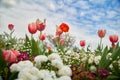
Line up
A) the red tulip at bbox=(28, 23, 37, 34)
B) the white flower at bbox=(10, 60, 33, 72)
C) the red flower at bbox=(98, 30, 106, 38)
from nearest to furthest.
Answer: the white flower at bbox=(10, 60, 33, 72)
the red tulip at bbox=(28, 23, 37, 34)
the red flower at bbox=(98, 30, 106, 38)

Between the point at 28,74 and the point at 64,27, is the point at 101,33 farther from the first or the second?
the point at 28,74

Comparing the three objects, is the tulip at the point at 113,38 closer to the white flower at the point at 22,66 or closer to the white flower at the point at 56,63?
the white flower at the point at 56,63

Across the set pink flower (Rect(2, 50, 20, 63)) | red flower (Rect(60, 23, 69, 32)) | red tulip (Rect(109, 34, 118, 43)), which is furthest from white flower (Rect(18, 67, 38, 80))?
red tulip (Rect(109, 34, 118, 43))

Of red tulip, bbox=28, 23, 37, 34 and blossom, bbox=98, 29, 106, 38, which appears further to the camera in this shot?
blossom, bbox=98, 29, 106, 38

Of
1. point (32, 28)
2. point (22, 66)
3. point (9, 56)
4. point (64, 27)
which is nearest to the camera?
point (22, 66)

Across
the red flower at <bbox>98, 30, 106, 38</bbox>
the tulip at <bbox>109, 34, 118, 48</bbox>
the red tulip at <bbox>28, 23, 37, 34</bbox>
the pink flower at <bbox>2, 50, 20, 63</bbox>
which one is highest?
the red tulip at <bbox>28, 23, 37, 34</bbox>

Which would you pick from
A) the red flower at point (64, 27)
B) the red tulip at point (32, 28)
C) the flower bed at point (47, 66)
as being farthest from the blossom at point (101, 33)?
the red tulip at point (32, 28)

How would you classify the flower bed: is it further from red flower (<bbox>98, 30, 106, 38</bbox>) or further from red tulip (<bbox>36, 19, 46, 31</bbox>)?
red flower (<bbox>98, 30, 106, 38</bbox>)

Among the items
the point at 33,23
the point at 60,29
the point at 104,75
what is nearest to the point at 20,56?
the point at 104,75

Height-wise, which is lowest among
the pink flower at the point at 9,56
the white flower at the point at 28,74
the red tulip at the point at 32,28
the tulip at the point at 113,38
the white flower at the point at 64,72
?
the white flower at the point at 64,72

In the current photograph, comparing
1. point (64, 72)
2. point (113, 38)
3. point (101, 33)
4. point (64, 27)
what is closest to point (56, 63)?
point (64, 72)

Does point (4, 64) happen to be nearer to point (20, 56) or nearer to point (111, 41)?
Answer: point (20, 56)

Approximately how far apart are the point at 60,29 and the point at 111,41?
3.20 feet

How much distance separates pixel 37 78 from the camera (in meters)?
2.52
